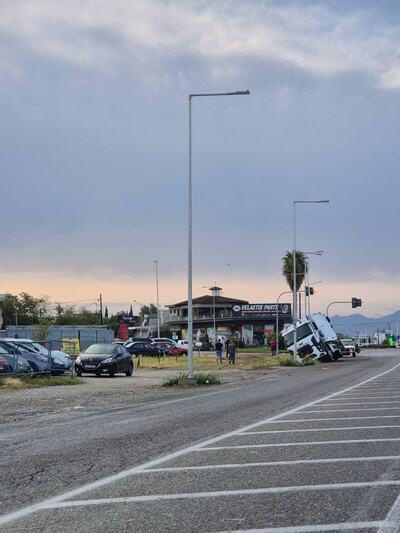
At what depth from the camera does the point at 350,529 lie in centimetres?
536

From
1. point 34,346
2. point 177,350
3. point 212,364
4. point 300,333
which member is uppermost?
point 300,333

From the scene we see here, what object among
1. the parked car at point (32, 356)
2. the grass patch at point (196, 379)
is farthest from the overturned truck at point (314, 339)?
the parked car at point (32, 356)

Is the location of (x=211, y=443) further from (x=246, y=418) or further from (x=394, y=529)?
(x=394, y=529)

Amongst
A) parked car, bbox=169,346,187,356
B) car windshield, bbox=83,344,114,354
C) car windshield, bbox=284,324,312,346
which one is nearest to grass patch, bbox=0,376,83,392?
car windshield, bbox=83,344,114,354

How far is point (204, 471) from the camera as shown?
25.5 ft

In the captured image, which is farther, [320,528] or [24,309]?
[24,309]

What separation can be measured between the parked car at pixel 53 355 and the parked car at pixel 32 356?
0.51ft

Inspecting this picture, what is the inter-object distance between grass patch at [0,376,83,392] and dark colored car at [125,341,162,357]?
121ft

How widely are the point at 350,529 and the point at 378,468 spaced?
2546 mm

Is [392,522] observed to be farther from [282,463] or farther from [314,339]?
[314,339]

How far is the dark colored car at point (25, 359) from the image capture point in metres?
24.3

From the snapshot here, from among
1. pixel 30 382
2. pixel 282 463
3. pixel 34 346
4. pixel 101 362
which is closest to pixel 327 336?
pixel 101 362

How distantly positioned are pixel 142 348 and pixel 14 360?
39.7m

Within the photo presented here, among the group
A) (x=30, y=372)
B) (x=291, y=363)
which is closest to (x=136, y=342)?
(x=291, y=363)
